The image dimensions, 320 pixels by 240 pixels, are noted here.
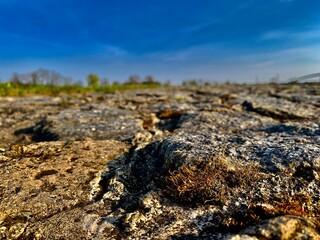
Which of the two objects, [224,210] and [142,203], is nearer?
[224,210]

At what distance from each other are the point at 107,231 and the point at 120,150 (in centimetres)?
138

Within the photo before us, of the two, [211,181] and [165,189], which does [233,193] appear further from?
[165,189]

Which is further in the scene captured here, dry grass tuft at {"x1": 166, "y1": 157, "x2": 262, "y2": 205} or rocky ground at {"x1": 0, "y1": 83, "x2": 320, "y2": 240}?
dry grass tuft at {"x1": 166, "y1": 157, "x2": 262, "y2": 205}

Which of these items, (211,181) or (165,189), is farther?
(165,189)

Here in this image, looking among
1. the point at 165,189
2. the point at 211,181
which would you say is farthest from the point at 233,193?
the point at 165,189

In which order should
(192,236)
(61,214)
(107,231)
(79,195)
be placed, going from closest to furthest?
1. (192,236)
2. (107,231)
3. (61,214)
4. (79,195)

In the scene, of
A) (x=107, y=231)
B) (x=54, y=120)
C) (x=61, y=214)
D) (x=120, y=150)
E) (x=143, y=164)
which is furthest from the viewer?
Result: (x=54, y=120)

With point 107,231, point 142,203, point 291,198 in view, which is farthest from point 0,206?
point 291,198

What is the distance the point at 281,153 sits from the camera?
242cm

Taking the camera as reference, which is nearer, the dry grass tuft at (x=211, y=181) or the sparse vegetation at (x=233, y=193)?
the sparse vegetation at (x=233, y=193)

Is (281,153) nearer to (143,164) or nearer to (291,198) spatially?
(291,198)

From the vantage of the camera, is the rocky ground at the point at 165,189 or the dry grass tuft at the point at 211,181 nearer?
the rocky ground at the point at 165,189

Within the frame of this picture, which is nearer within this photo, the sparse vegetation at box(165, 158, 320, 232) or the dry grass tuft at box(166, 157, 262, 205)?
the sparse vegetation at box(165, 158, 320, 232)

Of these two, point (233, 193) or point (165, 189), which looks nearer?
point (233, 193)
